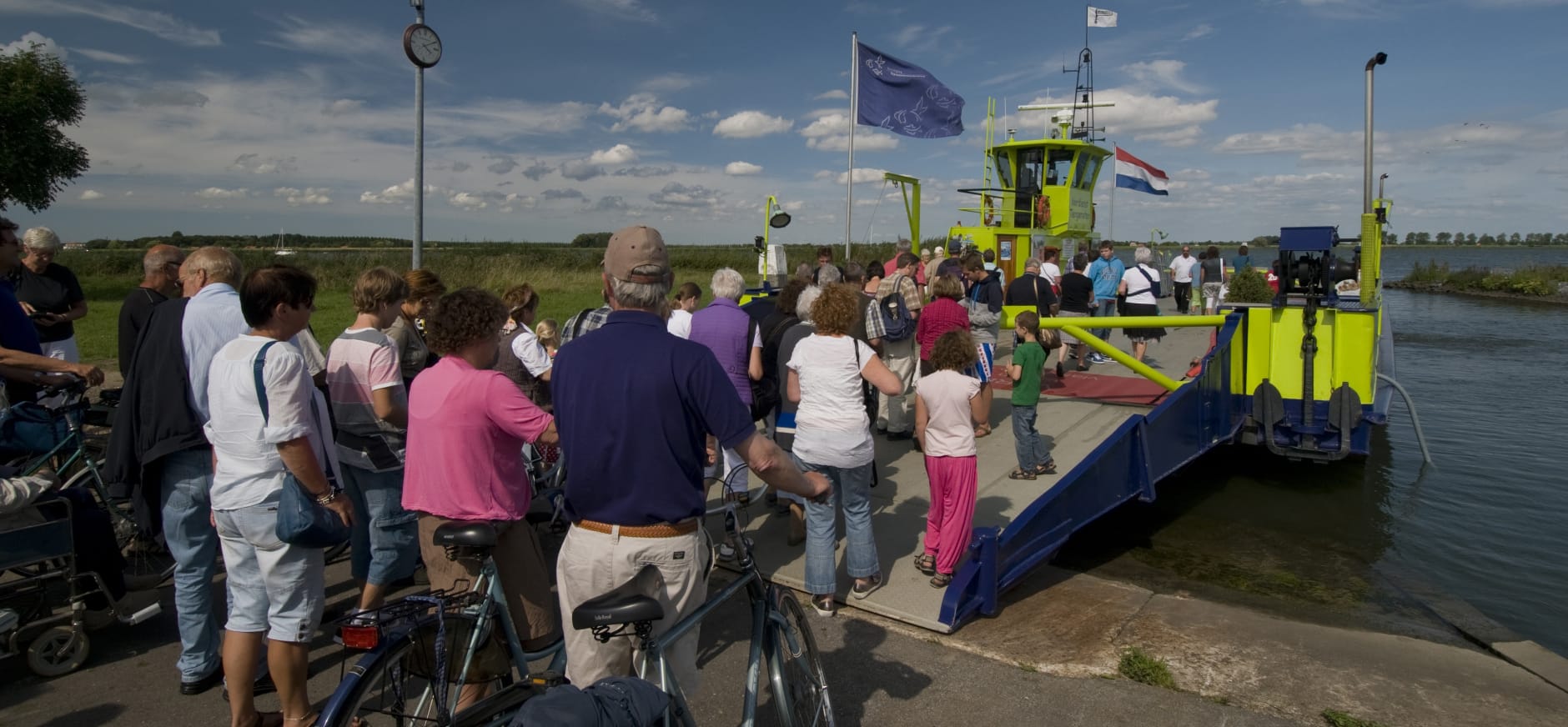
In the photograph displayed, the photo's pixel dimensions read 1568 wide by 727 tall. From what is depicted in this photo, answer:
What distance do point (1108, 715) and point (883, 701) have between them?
96 centimetres

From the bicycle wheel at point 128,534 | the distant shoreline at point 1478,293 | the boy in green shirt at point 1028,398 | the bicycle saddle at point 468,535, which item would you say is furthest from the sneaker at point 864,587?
the distant shoreline at point 1478,293

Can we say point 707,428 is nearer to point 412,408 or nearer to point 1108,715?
point 412,408

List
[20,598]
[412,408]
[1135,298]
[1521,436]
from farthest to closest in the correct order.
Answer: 1. [1135,298]
2. [1521,436]
3. [20,598]
4. [412,408]

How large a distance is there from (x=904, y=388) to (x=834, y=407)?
3.51 m

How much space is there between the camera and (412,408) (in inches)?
127

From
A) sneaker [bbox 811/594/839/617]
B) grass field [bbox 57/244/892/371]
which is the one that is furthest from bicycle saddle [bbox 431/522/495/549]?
grass field [bbox 57/244/892/371]

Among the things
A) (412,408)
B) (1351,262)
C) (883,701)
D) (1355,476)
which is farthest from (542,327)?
(1355,476)

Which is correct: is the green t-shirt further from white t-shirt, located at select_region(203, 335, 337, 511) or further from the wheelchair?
the wheelchair

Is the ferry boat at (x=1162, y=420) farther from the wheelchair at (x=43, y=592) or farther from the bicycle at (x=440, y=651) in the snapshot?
the wheelchair at (x=43, y=592)

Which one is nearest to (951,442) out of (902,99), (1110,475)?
(1110,475)

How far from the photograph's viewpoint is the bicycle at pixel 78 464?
16.0 feet

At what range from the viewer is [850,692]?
3.85m

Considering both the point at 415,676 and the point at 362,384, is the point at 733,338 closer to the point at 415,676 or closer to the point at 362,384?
the point at 362,384

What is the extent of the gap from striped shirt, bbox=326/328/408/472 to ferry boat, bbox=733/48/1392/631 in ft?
7.91
